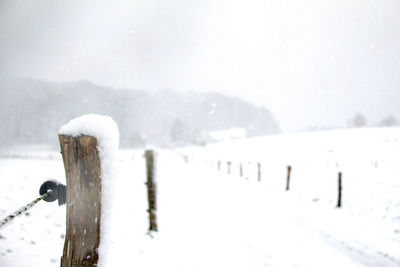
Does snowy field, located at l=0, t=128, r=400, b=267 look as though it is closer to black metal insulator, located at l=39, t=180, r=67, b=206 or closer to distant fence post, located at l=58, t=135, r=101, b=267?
distant fence post, located at l=58, t=135, r=101, b=267

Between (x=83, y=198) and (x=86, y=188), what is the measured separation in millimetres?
66

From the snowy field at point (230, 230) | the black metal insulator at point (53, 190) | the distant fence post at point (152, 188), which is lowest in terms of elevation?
the snowy field at point (230, 230)

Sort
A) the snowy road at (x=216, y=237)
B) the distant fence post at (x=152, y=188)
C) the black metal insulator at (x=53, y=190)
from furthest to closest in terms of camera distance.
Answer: the distant fence post at (x=152, y=188) < the snowy road at (x=216, y=237) < the black metal insulator at (x=53, y=190)

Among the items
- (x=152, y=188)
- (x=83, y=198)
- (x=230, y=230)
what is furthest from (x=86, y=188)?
(x=230, y=230)

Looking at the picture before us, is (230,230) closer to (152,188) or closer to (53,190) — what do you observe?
(152,188)

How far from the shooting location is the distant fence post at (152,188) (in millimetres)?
4266

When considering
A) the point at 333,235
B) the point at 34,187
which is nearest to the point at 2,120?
the point at 34,187

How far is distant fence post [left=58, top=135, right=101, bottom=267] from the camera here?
1172 mm

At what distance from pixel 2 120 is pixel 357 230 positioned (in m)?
57.4

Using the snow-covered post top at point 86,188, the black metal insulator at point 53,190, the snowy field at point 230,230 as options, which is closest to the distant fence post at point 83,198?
the snow-covered post top at point 86,188

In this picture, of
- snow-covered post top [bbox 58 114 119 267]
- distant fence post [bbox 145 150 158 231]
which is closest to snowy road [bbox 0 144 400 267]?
distant fence post [bbox 145 150 158 231]

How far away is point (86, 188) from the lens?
3.90 feet

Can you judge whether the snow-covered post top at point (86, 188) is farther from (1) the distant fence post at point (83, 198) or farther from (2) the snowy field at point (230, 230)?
(2) the snowy field at point (230, 230)

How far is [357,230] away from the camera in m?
4.98
